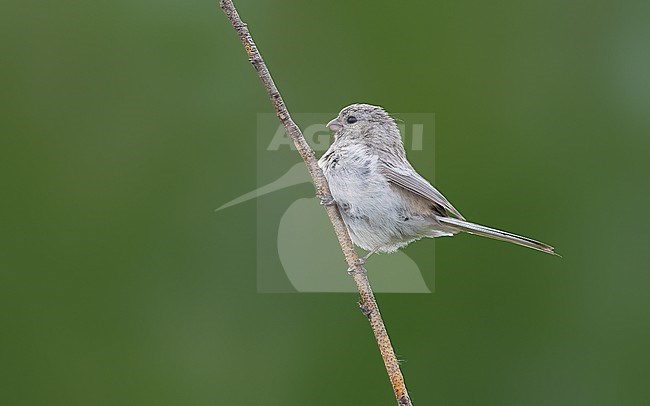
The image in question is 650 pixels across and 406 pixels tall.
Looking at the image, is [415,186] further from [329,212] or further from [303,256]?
[303,256]

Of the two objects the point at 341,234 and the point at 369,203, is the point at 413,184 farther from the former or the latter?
the point at 341,234

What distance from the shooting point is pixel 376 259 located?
2123 mm

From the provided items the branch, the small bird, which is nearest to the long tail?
the small bird

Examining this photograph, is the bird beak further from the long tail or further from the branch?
the branch

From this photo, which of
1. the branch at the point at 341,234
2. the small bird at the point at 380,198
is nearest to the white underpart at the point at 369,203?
the small bird at the point at 380,198

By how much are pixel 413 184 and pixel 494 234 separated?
0.25 meters

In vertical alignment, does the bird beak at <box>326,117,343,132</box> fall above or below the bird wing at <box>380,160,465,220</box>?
above

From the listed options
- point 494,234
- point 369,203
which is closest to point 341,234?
point 494,234

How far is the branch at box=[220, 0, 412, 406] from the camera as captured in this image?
85 cm

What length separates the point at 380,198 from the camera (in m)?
1.38

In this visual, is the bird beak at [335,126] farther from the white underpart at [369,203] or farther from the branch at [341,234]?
the branch at [341,234]

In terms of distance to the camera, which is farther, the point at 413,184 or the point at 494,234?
the point at 413,184

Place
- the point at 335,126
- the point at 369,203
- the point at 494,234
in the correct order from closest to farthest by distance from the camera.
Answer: the point at 494,234 < the point at 369,203 < the point at 335,126

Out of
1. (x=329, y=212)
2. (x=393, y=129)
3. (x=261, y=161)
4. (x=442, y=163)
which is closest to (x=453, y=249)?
(x=442, y=163)
